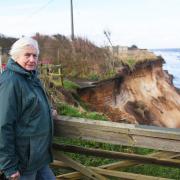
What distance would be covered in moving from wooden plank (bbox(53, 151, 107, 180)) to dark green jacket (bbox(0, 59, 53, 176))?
1.93ft

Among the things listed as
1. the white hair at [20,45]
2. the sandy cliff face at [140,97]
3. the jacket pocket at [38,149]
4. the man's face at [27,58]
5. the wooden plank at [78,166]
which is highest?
the white hair at [20,45]

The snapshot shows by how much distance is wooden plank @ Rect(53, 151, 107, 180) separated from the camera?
3746 millimetres

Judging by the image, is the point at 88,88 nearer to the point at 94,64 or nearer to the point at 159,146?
the point at 94,64

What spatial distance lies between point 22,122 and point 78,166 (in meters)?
1.00

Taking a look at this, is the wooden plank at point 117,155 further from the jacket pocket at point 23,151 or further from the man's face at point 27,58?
the man's face at point 27,58

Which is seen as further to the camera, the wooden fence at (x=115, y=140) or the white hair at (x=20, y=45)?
the wooden fence at (x=115, y=140)

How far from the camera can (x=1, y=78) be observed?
9.93 ft

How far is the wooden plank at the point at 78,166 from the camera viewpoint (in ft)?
12.3

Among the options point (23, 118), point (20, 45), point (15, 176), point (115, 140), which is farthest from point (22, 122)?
point (115, 140)

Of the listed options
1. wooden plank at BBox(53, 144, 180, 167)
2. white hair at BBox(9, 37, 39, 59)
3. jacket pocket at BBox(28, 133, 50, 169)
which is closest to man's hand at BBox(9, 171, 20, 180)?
jacket pocket at BBox(28, 133, 50, 169)

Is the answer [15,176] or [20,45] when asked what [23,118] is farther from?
[20,45]

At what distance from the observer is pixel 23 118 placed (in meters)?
3.00

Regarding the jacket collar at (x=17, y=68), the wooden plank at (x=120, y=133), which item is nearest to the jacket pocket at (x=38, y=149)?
the wooden plank at (x=120, y=133)

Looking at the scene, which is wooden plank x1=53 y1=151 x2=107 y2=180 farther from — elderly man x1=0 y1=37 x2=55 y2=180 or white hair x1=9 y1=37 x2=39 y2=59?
white hair x1=9 y1=37 x2=39 y2=59
